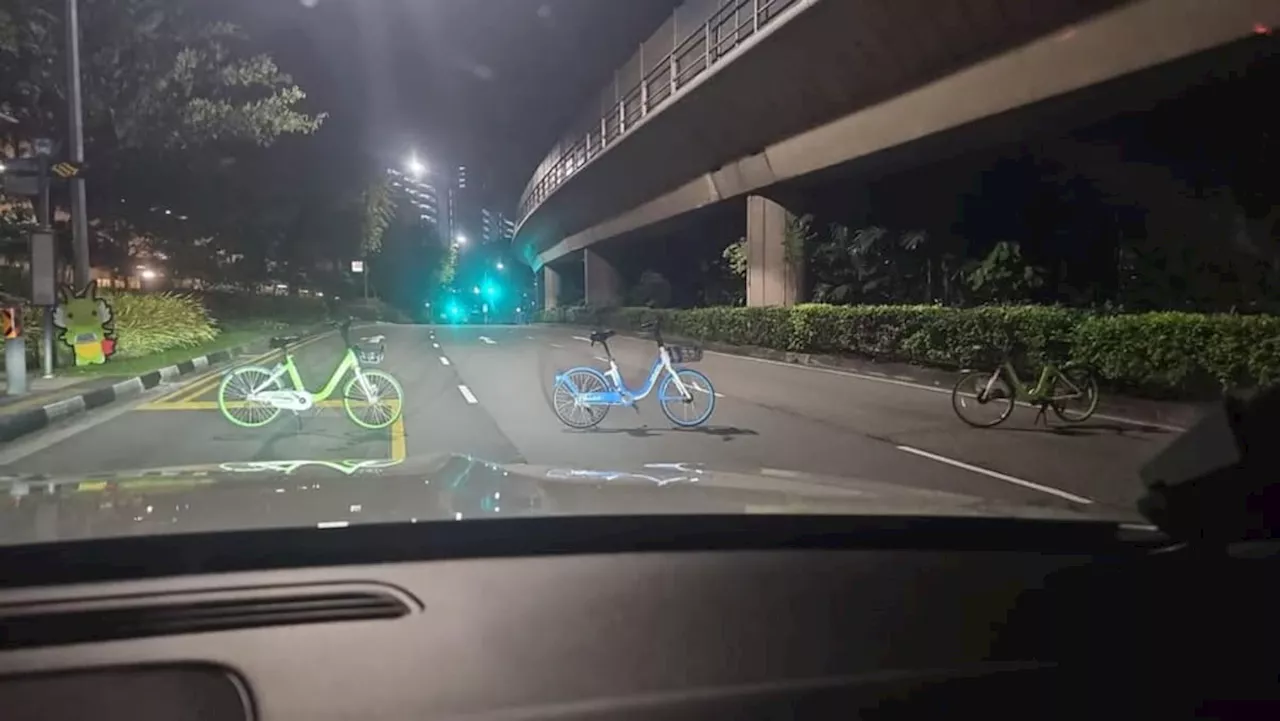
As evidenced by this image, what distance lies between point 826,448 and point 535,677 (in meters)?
9.19

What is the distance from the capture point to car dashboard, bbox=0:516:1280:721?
1.80m

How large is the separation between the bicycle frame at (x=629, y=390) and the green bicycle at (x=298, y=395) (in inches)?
81.9

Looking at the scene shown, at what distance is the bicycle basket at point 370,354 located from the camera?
12.1m

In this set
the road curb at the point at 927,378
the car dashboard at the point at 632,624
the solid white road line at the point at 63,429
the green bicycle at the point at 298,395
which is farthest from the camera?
the road curb at the point at 927,378

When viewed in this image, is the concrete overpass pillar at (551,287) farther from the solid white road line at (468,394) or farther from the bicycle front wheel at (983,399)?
the bicycle front wheel at (983,399)

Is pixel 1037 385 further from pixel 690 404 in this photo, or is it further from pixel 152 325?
pixel 152 325

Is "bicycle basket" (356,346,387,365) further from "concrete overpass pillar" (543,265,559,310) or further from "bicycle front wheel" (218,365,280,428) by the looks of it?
"concrete overpass pillar" (543,265,559,310)

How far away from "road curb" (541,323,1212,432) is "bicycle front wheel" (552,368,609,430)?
232 inches

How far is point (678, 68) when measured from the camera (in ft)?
104

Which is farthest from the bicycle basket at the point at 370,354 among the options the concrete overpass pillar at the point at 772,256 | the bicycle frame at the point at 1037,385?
the concrete overpass pillar at the point at 772,256

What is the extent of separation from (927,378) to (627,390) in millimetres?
9843

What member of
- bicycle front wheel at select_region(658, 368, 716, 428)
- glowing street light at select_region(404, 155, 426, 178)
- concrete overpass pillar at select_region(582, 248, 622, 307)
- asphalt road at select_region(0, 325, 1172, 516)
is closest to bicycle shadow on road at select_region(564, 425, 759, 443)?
asphalt road at select_region(0, 325, 1172, 516)

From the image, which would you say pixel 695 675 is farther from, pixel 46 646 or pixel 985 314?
pixel 985 314

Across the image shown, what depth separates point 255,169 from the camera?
101 ft
